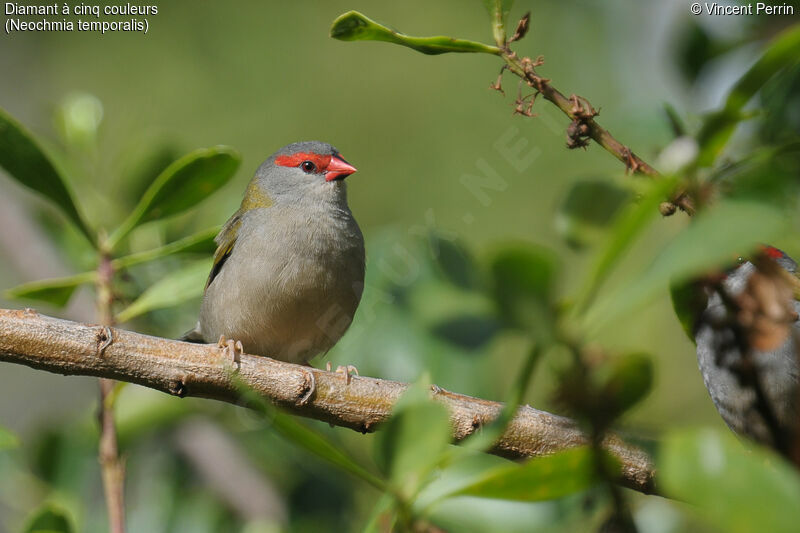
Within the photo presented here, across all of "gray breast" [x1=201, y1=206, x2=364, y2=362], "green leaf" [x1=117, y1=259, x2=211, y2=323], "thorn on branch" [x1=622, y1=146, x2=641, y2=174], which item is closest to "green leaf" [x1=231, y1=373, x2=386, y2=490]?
"thorn on branch" [x1=622, y1=146, x2=641, y2=174]

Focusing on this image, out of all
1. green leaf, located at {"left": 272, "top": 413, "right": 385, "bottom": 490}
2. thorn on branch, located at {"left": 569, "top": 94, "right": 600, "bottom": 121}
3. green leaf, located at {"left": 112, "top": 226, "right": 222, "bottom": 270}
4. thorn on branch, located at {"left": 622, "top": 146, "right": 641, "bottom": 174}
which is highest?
thorn on branch, located at {"left": 569, "top": 94, "right": 600, "bottom": 121}

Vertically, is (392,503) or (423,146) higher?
(392,503)

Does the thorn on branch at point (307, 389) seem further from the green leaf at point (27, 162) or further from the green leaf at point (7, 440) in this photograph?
the green leaf at point (27, 162)

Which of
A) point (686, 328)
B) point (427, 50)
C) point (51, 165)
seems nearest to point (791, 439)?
point (686, 328)

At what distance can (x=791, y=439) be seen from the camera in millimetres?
836

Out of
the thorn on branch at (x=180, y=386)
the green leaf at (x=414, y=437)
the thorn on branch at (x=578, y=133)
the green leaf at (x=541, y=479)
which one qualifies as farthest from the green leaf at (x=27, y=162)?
the green leaf at (x=541, y=479)

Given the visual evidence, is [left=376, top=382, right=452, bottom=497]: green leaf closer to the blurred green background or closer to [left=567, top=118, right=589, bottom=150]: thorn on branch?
the blurred green background

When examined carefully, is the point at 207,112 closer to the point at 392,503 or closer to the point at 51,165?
the point at 51,165

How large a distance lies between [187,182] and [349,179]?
22.9 feet

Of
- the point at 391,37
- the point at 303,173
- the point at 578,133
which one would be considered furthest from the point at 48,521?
the point at 303,173

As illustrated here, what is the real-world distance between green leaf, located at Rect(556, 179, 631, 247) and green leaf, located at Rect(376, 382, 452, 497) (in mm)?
429

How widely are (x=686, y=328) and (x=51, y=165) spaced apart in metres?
1.71

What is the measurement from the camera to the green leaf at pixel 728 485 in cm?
66

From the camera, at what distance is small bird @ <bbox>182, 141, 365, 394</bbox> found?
388 cm
